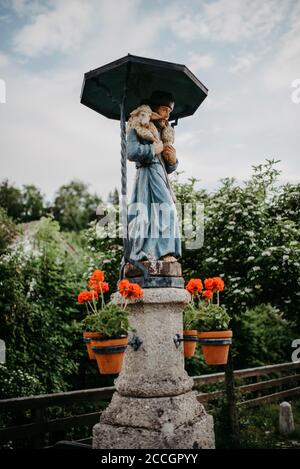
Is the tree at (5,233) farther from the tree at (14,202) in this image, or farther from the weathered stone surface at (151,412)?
the tree at (14,202)

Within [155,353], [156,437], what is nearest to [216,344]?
[155,353]

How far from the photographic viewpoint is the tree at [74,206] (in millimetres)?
30766

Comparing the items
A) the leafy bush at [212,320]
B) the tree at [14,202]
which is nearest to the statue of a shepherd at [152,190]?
the leafy bush at [212,320]

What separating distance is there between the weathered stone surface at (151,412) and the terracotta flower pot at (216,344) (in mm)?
422

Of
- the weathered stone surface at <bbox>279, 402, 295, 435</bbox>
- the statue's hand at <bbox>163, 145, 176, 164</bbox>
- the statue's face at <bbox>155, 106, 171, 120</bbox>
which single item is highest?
the statue's face at <bbox>155, 106, 171, 120</bbox>

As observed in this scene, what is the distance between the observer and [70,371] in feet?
23.9

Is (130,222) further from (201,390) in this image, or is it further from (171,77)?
(201,390)

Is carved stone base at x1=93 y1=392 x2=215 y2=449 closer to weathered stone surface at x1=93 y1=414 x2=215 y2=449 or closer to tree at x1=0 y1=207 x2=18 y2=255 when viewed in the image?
weathered stone surface at x1=93 y1=414 x2=215 y2=449

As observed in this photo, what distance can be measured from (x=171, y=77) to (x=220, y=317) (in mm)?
2453

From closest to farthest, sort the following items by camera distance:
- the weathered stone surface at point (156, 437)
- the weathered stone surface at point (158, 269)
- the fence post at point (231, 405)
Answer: the weathered stone surface at point (156, 437) → the weathered stone surface at point (158, 269) → the fence post at point (231, 405)

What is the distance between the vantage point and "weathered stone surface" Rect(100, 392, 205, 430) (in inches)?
127

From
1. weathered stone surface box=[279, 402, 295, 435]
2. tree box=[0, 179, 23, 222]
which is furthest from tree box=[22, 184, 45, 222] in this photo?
weathered stone surface box=[279, 402, 295, 435]

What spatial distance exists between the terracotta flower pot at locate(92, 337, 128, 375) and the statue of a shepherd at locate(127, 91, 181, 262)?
0.98 metres
